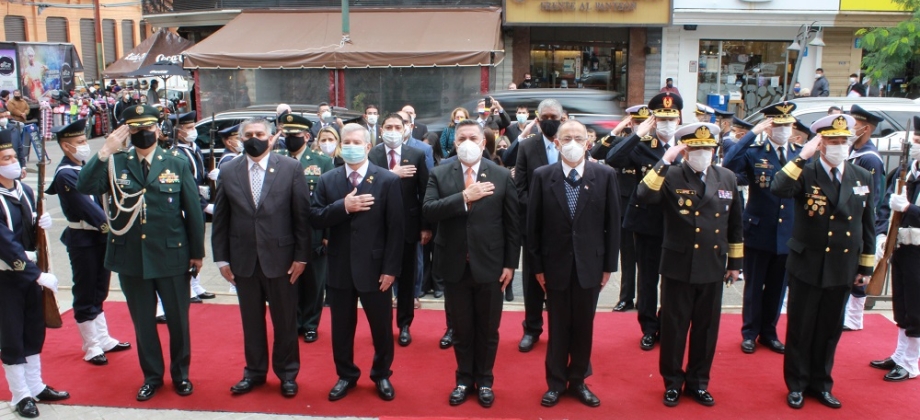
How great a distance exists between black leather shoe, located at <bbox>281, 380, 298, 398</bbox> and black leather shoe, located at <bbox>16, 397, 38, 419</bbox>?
167cm

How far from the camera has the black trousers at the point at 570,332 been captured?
5.50 metres

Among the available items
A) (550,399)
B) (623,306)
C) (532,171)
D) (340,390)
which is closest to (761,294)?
(623,306)

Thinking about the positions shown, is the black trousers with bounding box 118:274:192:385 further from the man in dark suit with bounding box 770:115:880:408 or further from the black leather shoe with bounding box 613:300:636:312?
the man in dark suit with bounding box 770:115:880:408

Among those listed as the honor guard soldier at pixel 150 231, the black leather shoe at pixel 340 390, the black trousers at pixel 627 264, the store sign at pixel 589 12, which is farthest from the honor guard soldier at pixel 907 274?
the store sign at pixel 589 12

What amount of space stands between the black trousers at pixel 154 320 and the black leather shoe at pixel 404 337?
72.0 inches

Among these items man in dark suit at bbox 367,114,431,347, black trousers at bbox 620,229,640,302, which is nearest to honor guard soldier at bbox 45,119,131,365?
man in dark suit at bbox 367,114,431,347

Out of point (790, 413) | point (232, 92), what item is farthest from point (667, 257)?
point (232, 92)

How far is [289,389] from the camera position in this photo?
5688 mm

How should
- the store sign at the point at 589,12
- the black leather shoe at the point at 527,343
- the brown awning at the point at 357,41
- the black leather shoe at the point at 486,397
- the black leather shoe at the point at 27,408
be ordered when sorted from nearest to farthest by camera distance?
the black leather shoe at the point at 27,408 < the black leather shoe at the point at 486,397 < the black leather shoe at the point at 527,343 < the brown awning at the point at 357,41 < the store sign at the point at 589,12

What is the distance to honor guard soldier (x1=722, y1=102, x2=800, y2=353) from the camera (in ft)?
21.4

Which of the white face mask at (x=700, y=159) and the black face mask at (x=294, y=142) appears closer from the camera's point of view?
the white face mask at (x=700, y=159)

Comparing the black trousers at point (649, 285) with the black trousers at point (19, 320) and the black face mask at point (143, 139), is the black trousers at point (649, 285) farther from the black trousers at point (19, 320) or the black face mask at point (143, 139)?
the black trousers at point (19, 320)

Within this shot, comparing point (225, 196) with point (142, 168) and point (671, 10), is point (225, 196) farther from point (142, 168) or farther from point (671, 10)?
point (671, 10)

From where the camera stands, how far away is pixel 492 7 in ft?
68.3
